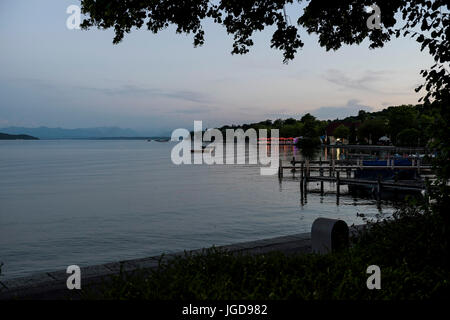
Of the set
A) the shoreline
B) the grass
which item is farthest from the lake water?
the grass

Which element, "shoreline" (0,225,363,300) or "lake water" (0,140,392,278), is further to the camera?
"lake water" (0,140,392,278)

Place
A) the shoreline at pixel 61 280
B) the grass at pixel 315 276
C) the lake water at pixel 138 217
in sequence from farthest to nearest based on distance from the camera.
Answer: the lake water at pixel 138 217, the shoreline at pixel 61 280, the grass at pixel 315 276

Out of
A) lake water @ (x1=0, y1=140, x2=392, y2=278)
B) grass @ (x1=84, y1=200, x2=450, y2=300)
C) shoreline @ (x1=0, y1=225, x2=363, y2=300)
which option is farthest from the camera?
lake water @ (x1=0, y1=140, x2=392, y2=278)

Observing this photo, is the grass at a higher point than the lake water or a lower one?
higher

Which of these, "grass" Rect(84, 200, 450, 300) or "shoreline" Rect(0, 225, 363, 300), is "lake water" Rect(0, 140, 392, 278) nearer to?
"shoreline" Rect(0, 225, 363, 300)

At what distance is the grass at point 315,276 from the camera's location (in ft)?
15.1

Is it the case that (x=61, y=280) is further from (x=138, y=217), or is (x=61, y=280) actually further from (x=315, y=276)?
(x=138, y=217)

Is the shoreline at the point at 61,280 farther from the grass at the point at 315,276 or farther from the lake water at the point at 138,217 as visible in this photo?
the lake water at the point at 138,217

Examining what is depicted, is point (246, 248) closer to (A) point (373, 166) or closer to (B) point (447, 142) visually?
(B) point (447, 142)

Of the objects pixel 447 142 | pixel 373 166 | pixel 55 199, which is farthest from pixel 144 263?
pixel 373 166

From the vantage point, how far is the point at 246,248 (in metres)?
10.4

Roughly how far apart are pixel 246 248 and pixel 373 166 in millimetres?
39315

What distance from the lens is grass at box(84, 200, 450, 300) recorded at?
4.61 metres

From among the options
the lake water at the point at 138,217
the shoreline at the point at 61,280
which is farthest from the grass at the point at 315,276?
the lake water at the point at 138,217
